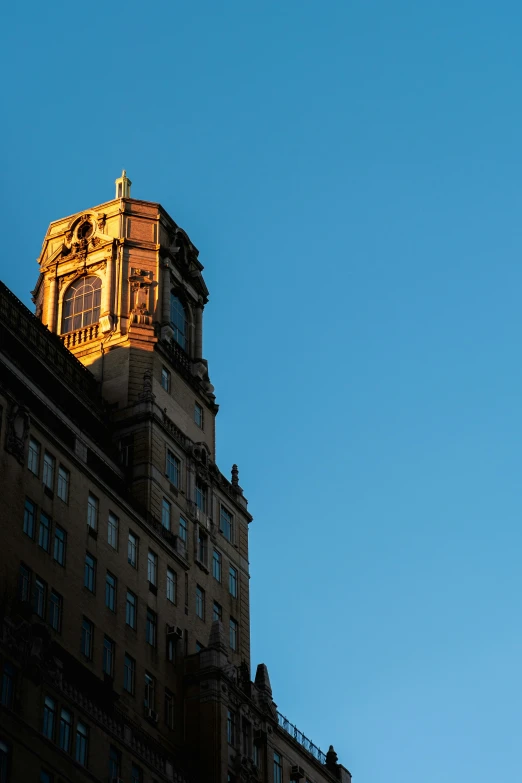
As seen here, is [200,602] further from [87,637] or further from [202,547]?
[87,637]

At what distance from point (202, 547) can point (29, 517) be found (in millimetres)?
20796

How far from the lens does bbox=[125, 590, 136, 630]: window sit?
250 feet

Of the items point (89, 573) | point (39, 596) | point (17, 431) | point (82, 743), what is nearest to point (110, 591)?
point (89, 573)

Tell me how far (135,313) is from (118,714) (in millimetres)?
32041

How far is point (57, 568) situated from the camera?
231 feet

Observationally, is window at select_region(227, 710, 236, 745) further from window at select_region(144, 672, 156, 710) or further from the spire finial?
the spire finial

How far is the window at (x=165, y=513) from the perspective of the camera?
85188 millimetres

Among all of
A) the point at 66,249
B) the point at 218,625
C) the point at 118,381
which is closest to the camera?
the point at 218,625

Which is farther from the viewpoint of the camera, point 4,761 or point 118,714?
point 118,714

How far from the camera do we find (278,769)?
85000 millimetres

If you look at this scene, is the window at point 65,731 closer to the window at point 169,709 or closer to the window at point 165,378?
the window at point 169,709

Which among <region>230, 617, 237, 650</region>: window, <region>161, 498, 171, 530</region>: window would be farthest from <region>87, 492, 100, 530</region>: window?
<region>230, 617, 237, 650</region>: window

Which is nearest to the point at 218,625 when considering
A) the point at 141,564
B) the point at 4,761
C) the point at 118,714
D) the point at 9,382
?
the point at 141,564

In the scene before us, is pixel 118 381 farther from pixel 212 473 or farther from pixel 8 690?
pixel 8 690
